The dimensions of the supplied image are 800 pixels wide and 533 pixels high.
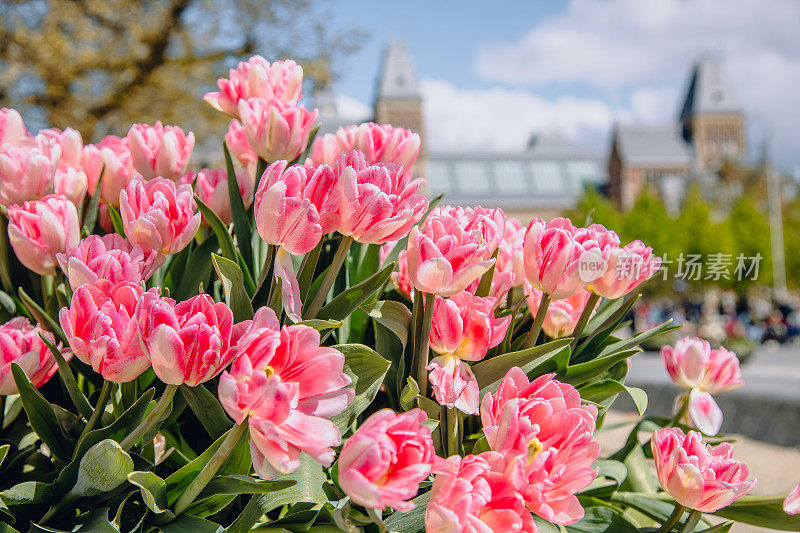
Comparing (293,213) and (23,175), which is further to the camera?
(23,175)

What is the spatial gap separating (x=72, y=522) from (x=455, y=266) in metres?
0.41

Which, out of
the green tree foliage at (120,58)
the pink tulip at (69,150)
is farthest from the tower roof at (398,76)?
the pink tulip at (69,150)

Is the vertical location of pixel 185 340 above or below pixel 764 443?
above

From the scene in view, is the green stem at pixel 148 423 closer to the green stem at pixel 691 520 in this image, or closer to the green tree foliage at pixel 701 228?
the green stem at pixel 691 520

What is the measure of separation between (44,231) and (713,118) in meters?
72.0

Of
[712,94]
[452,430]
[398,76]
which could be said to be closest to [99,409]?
[452,430]

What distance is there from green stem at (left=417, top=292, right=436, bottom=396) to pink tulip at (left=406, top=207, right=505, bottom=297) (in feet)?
0.07

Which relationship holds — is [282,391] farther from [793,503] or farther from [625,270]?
[793,503]

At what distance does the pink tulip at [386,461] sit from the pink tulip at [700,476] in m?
0.33

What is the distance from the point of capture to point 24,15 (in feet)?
28.5

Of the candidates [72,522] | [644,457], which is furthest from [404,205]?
[644,457]

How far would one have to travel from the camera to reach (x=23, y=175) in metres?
0.82

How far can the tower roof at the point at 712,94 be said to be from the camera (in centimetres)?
6494

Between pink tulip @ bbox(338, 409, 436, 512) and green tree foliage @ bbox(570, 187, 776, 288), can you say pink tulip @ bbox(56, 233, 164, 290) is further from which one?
green tree foliage @ bbox(570, 187, 776, 288)
